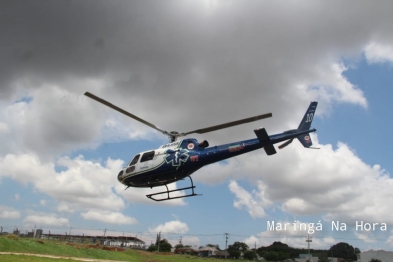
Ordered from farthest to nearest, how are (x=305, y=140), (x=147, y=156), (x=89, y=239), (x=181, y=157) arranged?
(x=89, y=239) < (x=147, y=156) < (x=305, y=140) < (x=181, y=157)

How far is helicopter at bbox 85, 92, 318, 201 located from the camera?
65.1 ft

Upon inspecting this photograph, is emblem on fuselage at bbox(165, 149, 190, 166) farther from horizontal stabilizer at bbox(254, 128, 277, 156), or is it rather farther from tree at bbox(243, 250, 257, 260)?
tree at bbox(243, 250, 257, 260)

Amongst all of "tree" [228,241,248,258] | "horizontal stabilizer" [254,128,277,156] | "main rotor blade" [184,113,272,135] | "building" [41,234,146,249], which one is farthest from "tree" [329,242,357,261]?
"main rotor blade" [184,113,272,135]

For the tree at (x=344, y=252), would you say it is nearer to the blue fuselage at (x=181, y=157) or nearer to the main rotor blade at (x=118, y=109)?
the blue fuselage at (x=181, y=157)

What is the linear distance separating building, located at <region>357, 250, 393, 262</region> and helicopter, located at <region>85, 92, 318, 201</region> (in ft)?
311

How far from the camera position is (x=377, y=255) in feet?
320

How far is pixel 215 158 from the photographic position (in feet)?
66.3

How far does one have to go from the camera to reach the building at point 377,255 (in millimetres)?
96375

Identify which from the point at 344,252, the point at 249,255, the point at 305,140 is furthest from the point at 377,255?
the point at 305,140

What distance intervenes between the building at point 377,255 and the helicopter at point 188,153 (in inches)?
3730

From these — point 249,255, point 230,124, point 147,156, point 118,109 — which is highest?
point 118,109

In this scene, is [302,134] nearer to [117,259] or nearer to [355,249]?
[117,259]

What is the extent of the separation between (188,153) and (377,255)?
9881 centimetres

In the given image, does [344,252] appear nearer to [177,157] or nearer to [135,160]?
[135,160]
